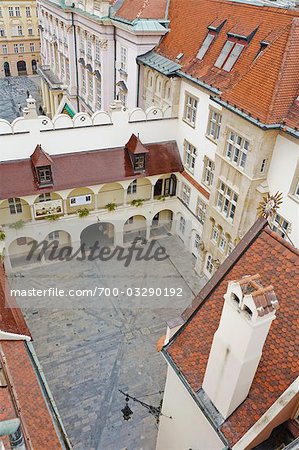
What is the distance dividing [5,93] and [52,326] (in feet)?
169

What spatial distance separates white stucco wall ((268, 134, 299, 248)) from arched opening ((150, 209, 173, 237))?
525 inches

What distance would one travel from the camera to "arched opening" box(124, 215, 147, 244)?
112ft

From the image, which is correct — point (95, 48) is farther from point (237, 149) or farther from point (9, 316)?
point (9, 316)

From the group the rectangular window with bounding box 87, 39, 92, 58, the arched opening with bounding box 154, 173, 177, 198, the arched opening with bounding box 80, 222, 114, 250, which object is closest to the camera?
the arched opening with bounding box 154, 173, 177, 198

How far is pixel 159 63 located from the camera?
103ft

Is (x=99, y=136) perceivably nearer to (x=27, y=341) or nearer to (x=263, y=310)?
(x=27, y=341)

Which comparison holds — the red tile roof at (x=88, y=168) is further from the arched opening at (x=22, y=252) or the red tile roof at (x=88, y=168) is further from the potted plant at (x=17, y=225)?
the arched opening at (x=22, y=252)

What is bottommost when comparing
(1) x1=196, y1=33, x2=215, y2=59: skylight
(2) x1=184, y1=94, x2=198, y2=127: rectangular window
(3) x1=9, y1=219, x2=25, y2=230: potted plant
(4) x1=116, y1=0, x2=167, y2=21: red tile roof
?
(3) x1=9, y1=219, x2=25, y2=230: potted plant

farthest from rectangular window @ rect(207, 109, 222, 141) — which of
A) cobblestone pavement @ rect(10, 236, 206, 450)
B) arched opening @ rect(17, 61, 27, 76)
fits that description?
arched opening @ rect(17, 61, 27, 76)

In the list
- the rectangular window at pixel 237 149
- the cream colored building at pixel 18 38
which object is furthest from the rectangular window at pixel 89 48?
the cream colored building at pixel 18 38

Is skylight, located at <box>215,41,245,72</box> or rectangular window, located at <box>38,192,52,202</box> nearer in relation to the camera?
skylight, located at <box>215,41,245,72</box>

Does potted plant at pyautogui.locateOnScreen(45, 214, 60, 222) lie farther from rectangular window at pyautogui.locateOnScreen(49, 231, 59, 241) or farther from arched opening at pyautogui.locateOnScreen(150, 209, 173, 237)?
arched opening at pyautogui.locateOnScreen(150, 209, 173, 237)

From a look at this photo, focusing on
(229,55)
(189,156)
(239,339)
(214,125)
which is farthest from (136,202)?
(239,339)

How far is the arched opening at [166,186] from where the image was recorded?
3284cm
